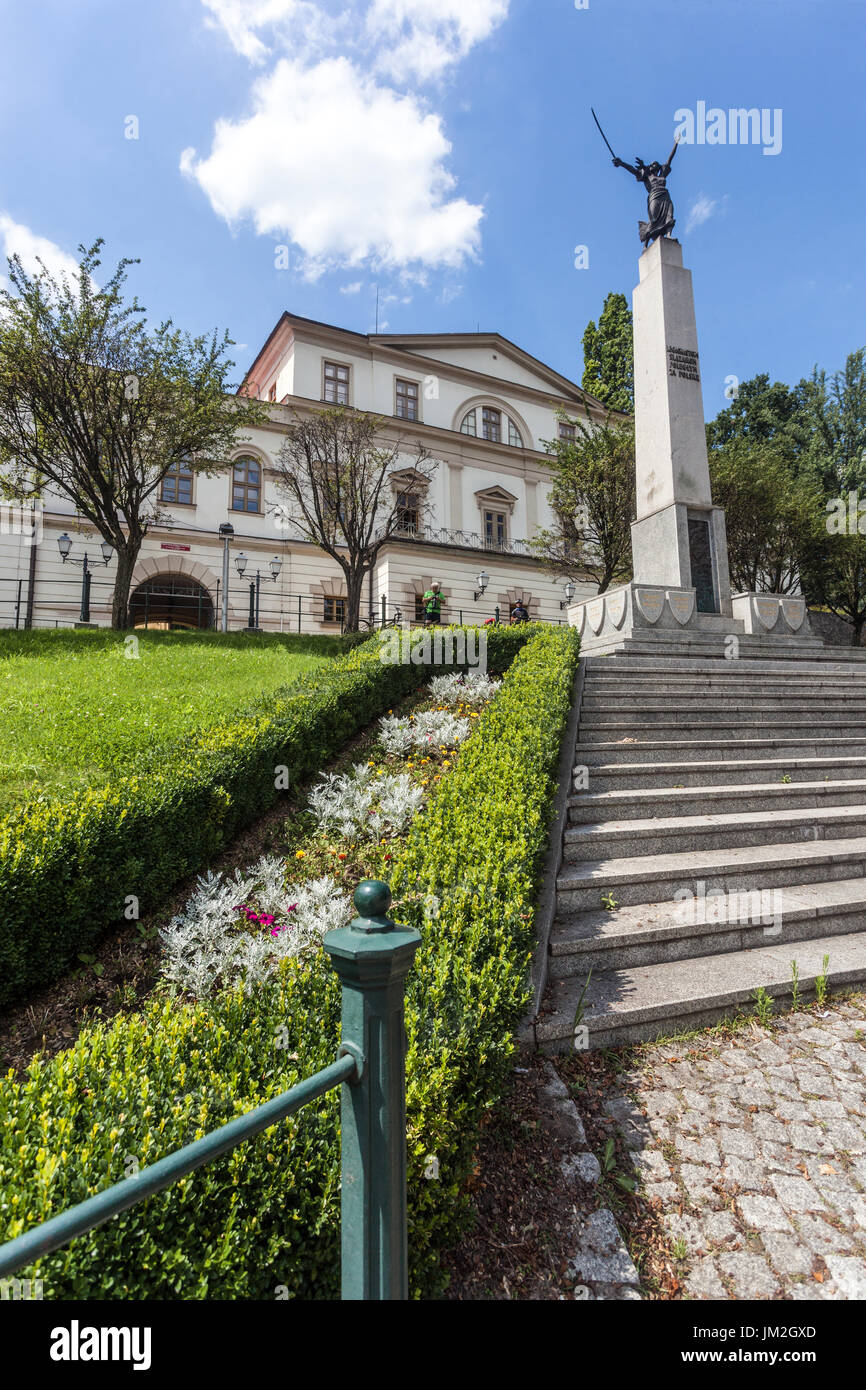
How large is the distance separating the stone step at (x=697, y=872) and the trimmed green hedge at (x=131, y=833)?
2.86m

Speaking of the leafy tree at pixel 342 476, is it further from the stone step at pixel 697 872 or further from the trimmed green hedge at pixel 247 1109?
the trimmed green hedge at pixel 247 1109

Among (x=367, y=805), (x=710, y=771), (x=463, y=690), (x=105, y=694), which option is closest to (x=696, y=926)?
(x=367, y=805)

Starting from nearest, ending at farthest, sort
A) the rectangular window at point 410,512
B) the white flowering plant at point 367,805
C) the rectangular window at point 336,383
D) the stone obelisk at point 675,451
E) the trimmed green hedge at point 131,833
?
the trimmed green hedge at point 131,833, the white flowering plant at point 367,805, the stone obelisk at point 675,451, the rectangular window at point 410,512, the rectangular window at point 336,383

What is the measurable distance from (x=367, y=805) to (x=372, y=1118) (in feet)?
15.0

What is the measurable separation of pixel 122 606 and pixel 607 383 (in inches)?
1300

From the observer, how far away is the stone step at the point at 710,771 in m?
7.09

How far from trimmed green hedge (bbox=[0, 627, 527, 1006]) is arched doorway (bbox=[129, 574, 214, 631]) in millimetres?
20610

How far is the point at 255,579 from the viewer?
25750mm

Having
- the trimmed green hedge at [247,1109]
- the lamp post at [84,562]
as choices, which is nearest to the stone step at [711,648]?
the trimmed green hedge at [247,1109]

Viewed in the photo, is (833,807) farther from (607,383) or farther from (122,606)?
(607,383)

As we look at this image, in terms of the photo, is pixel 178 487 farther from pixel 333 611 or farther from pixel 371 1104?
pixel 371 1104

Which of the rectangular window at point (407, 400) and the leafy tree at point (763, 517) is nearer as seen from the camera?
the leafy tree at point (763, 517)
